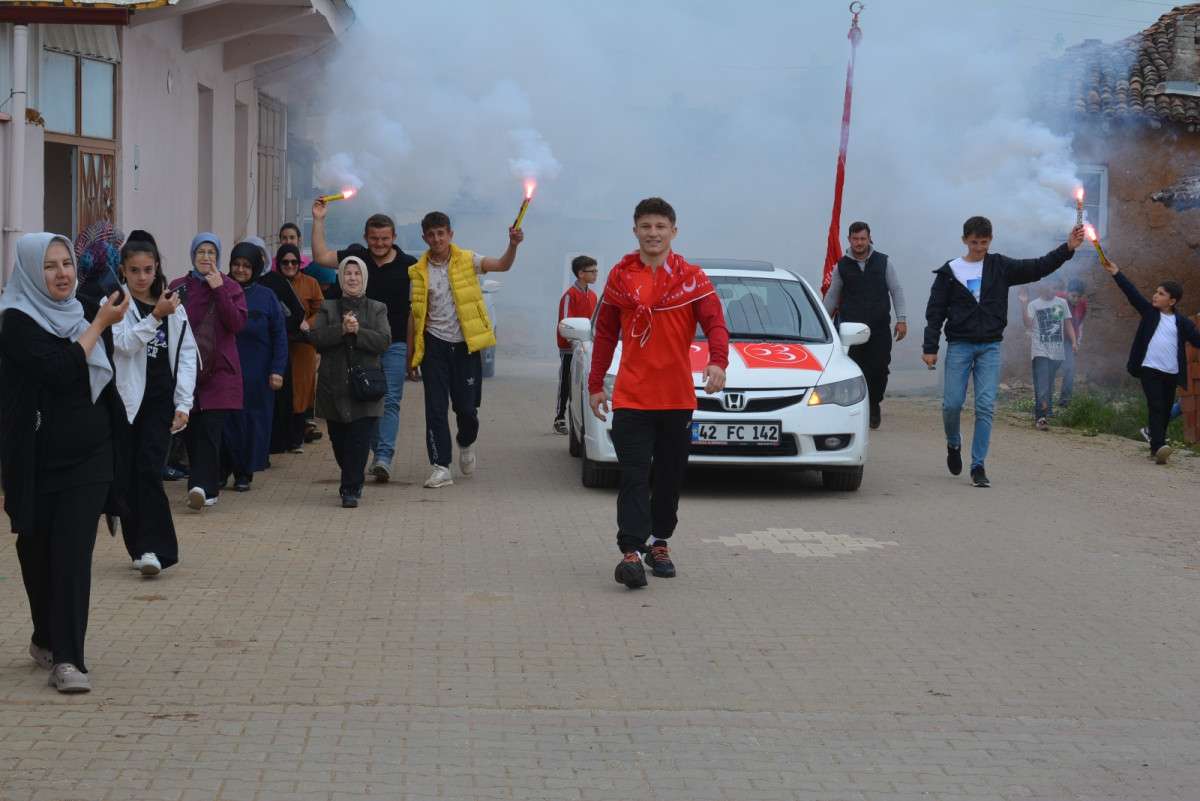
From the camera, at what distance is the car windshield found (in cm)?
1146

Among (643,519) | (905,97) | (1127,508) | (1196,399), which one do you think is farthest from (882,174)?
(643,519)

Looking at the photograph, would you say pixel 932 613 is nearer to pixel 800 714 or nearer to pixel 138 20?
pixel 800 714

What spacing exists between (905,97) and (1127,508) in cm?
1312

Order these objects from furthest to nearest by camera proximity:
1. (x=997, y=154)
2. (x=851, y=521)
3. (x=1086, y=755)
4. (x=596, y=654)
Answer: (x=997, y=154) → (x=851, y=521) → (x=596, y=654) → (x=1086, y=755)

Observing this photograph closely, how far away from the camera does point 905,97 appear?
2289 cm

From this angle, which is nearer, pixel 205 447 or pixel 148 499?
pixel 148 499

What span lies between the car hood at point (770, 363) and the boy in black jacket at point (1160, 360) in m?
3.78

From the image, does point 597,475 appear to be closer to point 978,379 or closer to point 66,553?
point 978,379

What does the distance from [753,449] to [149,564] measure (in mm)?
4383

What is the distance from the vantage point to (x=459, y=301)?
10.8m

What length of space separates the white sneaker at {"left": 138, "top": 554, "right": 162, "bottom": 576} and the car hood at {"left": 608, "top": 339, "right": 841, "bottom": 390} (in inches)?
151

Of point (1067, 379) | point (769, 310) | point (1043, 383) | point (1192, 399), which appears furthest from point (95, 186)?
point (1067, 379)

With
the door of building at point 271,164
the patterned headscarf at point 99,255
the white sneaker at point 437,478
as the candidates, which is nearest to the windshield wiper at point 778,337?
the white sneaker at point 437,478

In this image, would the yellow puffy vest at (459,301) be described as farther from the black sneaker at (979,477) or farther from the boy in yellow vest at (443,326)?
the black sneaker at (979,477)
